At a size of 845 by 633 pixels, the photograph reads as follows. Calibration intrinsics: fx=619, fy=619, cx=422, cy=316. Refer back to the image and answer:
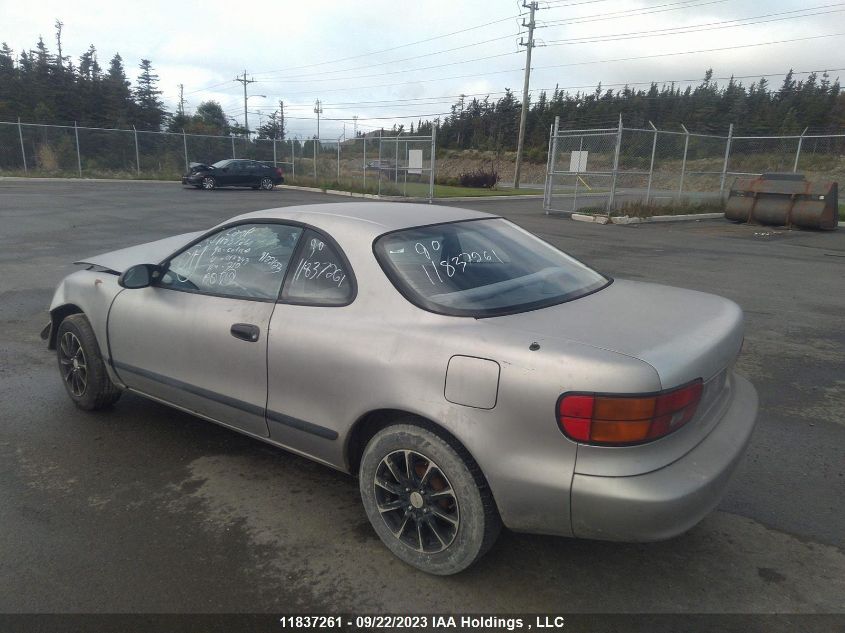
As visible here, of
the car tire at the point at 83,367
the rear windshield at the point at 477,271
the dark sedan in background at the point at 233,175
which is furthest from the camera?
the dark sedan in background at the point at 233,175

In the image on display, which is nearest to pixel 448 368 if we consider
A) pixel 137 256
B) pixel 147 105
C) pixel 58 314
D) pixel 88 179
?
pixel 137 256

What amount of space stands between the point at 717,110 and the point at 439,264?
6553cm

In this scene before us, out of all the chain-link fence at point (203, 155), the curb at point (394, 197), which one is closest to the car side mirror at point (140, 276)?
the curb at point (394, 197)

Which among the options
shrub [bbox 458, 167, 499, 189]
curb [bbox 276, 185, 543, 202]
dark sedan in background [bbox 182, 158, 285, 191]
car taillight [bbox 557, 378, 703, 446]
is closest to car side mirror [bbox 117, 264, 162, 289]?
car taillight [bbox 557, 378, 703, 446]

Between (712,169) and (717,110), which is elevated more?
(717,110)

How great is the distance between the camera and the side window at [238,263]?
3.28m

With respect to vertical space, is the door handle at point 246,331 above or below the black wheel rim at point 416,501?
above

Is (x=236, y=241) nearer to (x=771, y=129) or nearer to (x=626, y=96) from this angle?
(x=771, y=129)

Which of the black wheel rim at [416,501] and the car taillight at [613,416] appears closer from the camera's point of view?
the car taillight at [613,416]

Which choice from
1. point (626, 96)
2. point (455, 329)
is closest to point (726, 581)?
point (455, 329)

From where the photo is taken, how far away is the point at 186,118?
179ft

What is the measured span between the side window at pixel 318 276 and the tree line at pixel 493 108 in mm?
31442

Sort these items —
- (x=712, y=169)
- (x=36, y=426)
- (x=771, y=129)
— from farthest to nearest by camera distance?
(x=771, y=129) < (x=712, y=169) < (x=36, y=426)

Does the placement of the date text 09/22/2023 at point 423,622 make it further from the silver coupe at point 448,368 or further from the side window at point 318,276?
the side window at point 318,276
